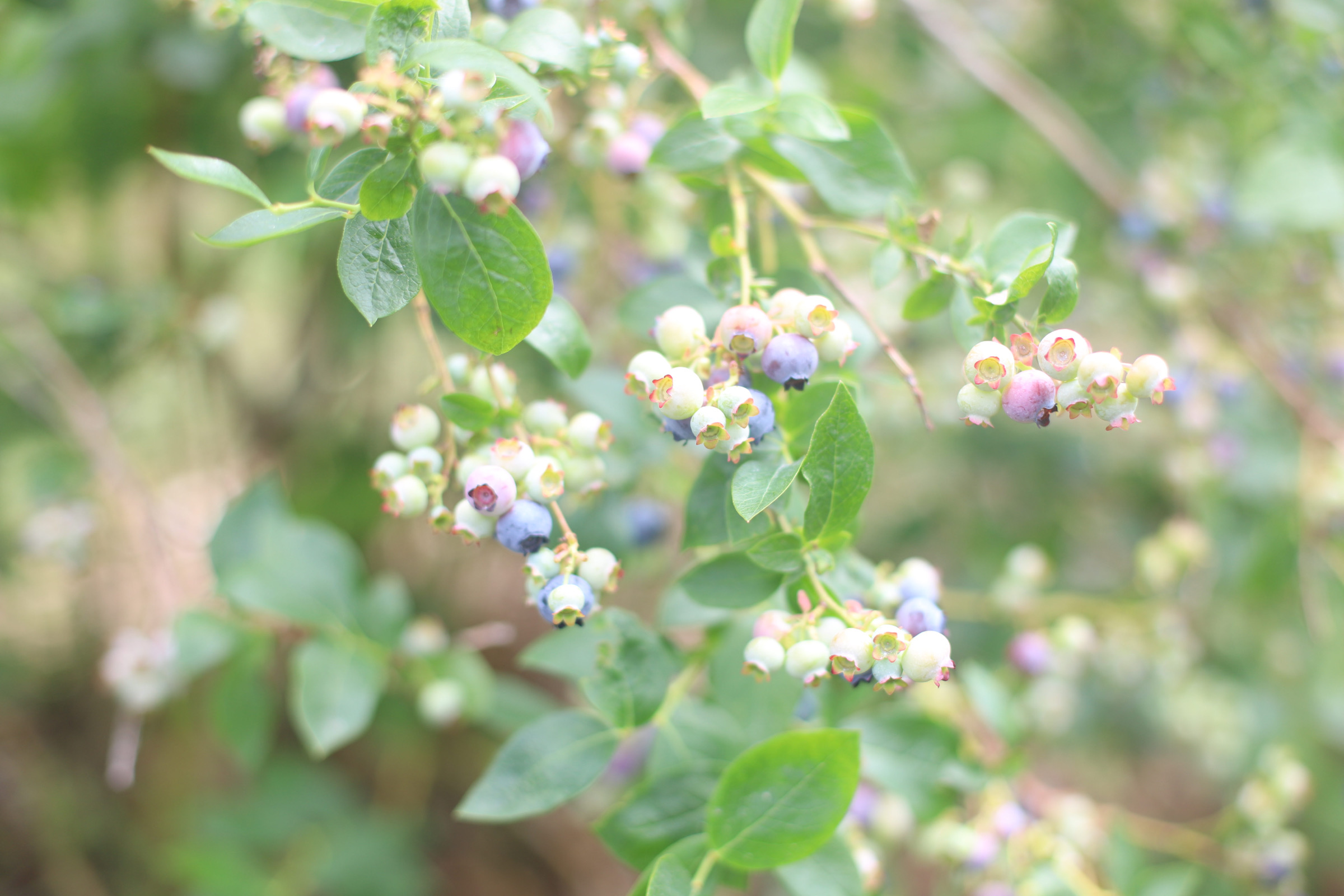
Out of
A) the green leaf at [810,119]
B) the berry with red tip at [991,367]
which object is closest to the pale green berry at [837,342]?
the berry with red tip at [991,367]

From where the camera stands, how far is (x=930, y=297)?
833 mm

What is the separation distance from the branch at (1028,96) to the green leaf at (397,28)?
110 cm

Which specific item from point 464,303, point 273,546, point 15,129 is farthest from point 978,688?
point 15,129

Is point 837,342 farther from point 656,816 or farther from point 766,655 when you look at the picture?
point 656,816

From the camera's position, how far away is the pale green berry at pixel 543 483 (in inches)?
28.3

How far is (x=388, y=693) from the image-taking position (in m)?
1.78

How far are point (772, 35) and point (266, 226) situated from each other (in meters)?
0.50

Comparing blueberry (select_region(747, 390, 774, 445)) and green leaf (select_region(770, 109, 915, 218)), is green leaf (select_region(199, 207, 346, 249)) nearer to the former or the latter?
blueberry (select_region(747, 390, 774, 445))

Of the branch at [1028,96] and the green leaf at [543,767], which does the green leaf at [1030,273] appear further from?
the branch at [1028,96]

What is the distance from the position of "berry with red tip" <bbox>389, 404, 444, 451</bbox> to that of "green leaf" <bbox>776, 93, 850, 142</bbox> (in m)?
0.42

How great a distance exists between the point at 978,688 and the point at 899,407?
649 millimetres

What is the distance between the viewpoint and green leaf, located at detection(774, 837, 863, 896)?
842mm

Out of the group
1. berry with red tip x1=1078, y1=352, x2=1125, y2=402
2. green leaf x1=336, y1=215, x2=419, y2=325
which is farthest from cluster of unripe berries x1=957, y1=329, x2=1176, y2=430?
green leaf x1=336, y1=215, x2=419, y2=325

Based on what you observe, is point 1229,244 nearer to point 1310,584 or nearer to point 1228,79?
point 1228,79
